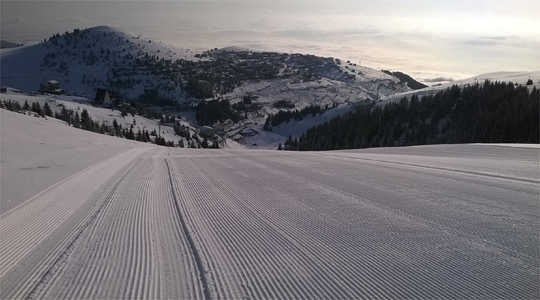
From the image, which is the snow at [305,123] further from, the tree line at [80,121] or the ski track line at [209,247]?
the ski track line at [209,247]

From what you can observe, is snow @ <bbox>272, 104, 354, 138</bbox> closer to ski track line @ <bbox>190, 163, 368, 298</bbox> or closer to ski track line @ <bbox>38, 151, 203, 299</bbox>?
ski track line @ <bbox>190, 163, 368, 298</bbox>

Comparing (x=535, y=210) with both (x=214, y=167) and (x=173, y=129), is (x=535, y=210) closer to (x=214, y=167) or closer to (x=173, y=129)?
(x=214, y=167)

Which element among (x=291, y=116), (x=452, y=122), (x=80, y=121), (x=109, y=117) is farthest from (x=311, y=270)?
(x=291, y=116)

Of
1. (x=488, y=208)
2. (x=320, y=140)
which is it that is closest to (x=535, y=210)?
(x=488, y=208)

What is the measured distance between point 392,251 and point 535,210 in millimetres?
Result: 3383

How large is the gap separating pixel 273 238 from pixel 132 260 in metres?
1.88

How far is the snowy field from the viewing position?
13.3ft

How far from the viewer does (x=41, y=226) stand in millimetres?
6164

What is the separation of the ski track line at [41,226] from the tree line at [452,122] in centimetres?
4680

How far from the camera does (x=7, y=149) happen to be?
1484 centimetres

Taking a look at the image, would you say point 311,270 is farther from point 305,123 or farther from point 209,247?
point 305,123

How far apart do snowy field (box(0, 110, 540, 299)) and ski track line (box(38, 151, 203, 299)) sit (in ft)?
0.06

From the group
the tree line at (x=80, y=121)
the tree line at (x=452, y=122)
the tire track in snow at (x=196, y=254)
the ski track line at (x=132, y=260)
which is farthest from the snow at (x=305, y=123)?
the ski track line at (x=132, y=260)

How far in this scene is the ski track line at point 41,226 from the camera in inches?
177
